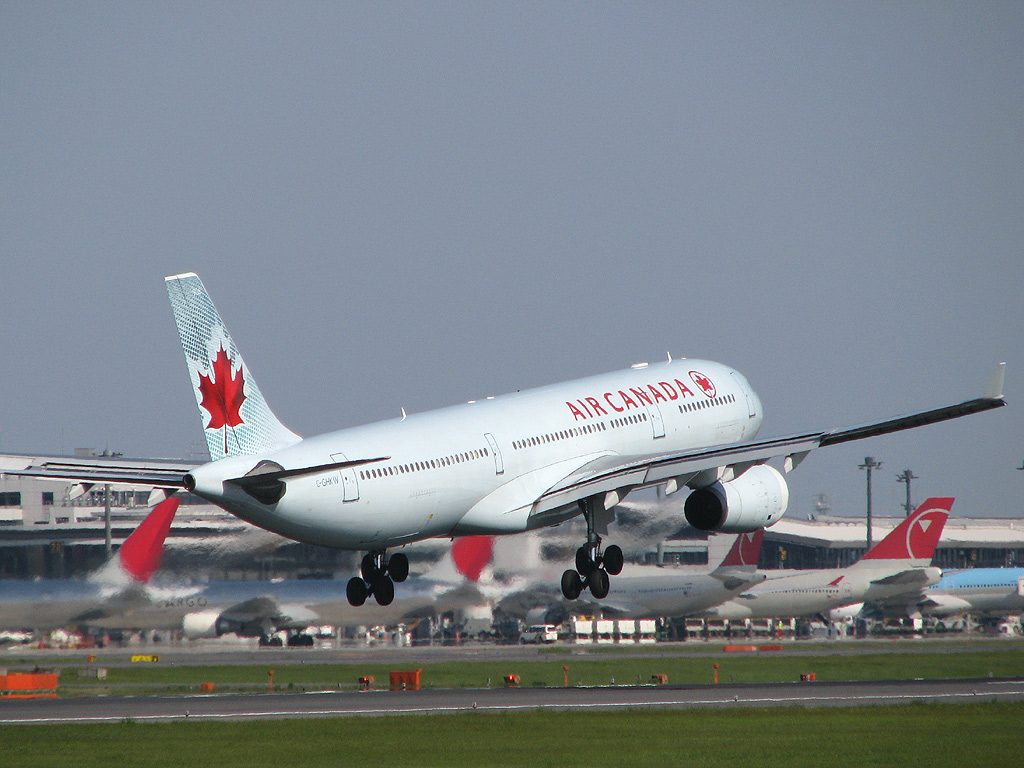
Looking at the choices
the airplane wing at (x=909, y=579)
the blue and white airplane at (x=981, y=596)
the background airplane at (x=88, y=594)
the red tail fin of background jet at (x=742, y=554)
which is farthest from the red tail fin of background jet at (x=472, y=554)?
the blue and white airplane at (x=981, y=596)

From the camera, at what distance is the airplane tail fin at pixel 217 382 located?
119ft

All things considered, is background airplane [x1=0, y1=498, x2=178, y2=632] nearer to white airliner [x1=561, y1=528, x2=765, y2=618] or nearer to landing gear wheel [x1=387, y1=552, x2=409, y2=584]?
landing gear wheel [x1=387, y1=552, x2=409, y2=584]

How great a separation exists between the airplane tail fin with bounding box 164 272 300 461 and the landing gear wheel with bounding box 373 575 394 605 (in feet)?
20.8

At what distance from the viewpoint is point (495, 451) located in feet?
135

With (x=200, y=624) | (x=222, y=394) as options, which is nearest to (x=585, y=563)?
(x=222, y=394)

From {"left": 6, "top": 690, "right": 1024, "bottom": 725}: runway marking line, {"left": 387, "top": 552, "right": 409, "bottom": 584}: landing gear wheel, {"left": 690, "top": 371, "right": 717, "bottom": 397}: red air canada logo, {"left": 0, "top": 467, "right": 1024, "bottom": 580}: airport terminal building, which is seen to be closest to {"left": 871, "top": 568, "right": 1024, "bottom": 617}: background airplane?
{"left": 0, "top": 467, "right": 1024, "bottom": 580}: airport terminal building

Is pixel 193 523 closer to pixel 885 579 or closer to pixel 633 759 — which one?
pixel 885 579

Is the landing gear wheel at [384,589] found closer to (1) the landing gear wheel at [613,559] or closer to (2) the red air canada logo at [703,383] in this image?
(1) the landing gear wheel at [613,559]

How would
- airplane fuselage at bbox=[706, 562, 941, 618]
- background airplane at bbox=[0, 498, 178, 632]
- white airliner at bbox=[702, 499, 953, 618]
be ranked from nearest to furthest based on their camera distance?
background airplane at bbox=[0, 498, 178, 632]
airplane fuselage at bbox=[706, 562, 941, 618]
white airliner at bbox=[702, 499, 953, 618]

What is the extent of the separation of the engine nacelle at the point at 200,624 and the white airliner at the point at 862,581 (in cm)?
3103

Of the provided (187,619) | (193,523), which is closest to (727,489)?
(187,619)

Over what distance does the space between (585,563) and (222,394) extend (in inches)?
507

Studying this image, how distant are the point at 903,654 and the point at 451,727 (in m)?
39.9

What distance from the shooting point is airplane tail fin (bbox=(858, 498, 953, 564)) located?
9325 centimetres
